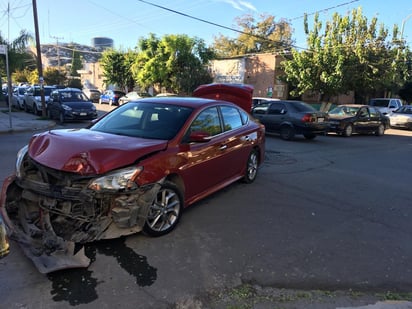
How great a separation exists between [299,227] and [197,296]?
6.96 ft

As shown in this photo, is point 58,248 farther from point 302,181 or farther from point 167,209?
point 302,181

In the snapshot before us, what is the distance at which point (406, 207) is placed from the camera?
5.74 m

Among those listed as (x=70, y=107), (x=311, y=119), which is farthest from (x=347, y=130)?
(x=70, y=107)

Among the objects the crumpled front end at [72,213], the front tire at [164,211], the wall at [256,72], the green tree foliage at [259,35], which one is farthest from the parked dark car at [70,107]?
the green tree foliage at [259,35]

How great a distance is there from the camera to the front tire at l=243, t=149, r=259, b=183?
21.7 ft

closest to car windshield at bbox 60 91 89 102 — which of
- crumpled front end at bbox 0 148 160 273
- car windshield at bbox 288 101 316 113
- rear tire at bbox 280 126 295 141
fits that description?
rear tire at bbox 280 126 295 141

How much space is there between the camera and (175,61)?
31.5 m

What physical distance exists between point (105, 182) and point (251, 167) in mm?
3693

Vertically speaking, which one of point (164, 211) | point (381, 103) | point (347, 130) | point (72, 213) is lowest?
point (347, 130)

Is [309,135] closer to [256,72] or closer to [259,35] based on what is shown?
[256,72]

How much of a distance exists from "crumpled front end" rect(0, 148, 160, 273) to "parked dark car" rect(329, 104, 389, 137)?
44.8 ft

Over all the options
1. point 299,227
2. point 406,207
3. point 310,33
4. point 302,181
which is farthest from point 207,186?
point 310,33

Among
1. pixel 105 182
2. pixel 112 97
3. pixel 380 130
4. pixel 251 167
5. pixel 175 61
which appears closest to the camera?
pixel 105 182

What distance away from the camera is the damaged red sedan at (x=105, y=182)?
11.7 ft
